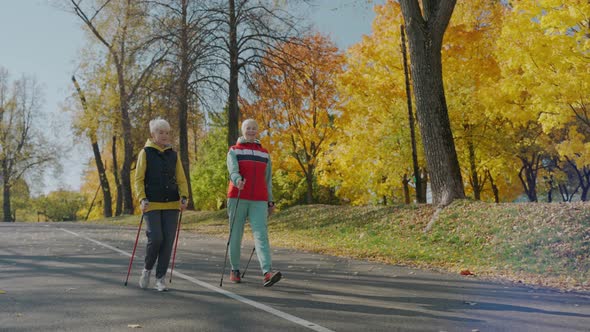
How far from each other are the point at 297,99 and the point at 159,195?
45.6 feet

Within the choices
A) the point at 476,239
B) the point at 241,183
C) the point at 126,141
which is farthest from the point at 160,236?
the point at 126,141

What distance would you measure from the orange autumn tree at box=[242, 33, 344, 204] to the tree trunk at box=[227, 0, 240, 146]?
49 cm

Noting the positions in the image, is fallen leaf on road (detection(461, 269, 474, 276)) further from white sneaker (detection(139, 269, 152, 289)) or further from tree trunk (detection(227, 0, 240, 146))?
tree trunk (detection(227, 0, 240, 146))

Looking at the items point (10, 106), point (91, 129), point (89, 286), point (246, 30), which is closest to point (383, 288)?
point (89, 286)

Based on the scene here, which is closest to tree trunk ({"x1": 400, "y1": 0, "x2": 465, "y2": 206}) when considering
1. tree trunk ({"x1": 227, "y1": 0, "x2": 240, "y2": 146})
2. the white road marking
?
the white road marking

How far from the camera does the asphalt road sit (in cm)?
485

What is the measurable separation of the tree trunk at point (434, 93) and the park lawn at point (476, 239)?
2.58 feet

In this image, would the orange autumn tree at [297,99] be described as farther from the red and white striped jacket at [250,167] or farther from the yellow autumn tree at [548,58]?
the red and white striped jacket at [250,167]

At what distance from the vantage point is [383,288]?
689cm

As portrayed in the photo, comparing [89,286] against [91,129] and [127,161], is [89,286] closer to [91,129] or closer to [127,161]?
[127,161]

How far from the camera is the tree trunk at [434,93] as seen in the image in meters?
13.6

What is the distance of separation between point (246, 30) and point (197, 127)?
7182mm

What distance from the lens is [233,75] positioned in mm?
21484

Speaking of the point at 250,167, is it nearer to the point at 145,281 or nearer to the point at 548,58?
the point at 145,281
